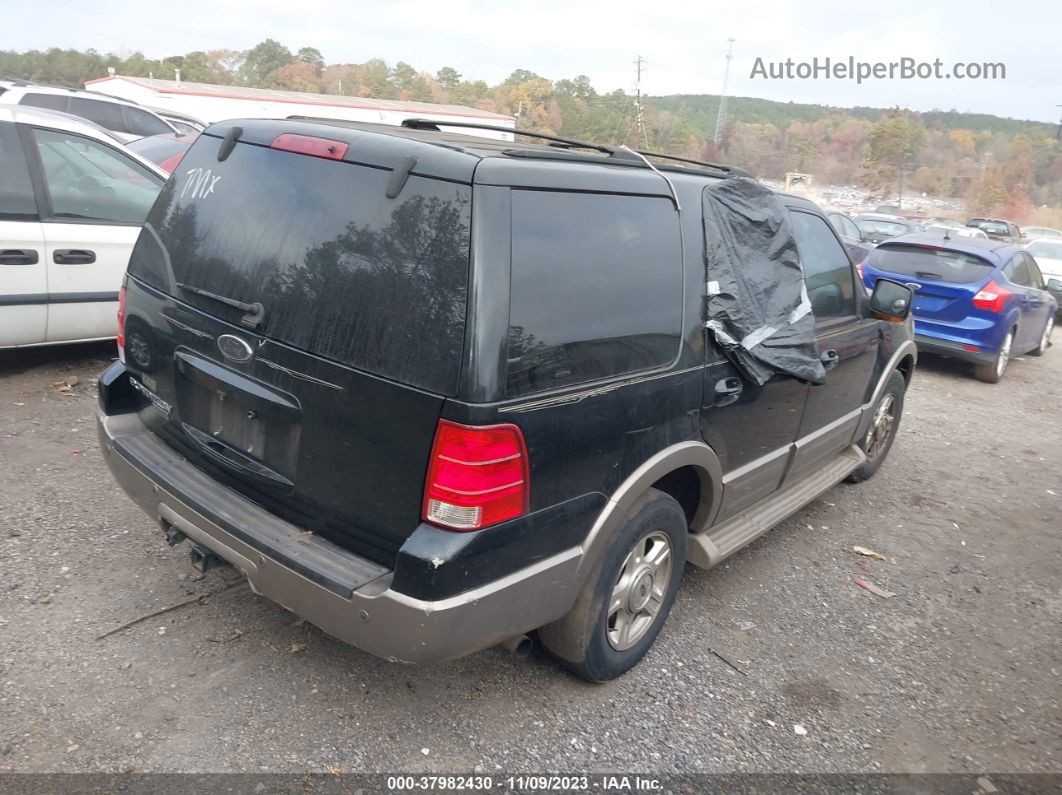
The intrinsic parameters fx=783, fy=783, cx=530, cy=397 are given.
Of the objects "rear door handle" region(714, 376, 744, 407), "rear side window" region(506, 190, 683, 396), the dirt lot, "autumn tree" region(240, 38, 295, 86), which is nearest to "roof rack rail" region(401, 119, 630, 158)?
"rear side window" region(506, 190, 683, 396)

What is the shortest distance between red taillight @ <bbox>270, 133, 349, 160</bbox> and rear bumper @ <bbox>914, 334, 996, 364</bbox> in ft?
26.2

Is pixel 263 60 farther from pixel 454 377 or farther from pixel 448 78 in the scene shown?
pixel 454 377

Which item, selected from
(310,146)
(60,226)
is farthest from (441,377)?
(60,226)

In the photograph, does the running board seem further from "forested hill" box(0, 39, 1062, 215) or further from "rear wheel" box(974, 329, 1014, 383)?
"forested hill" box(0, 39, 1062, 215)

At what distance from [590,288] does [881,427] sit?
12.3 ft

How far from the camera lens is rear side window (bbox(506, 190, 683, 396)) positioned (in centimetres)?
235

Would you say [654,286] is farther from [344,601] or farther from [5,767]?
[5,767]

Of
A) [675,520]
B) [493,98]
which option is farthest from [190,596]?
[493,98]

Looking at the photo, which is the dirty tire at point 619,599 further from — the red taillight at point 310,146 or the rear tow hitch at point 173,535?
the red taillight at point 310,146

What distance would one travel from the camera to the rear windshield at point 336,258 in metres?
2.24

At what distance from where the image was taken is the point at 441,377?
2217 millimetres

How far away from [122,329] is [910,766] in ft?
11.5

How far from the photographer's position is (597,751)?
2736 millimetres

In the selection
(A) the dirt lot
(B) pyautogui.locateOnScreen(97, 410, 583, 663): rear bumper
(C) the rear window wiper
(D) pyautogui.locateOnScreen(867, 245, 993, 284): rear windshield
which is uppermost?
(C) the rear window wiper
